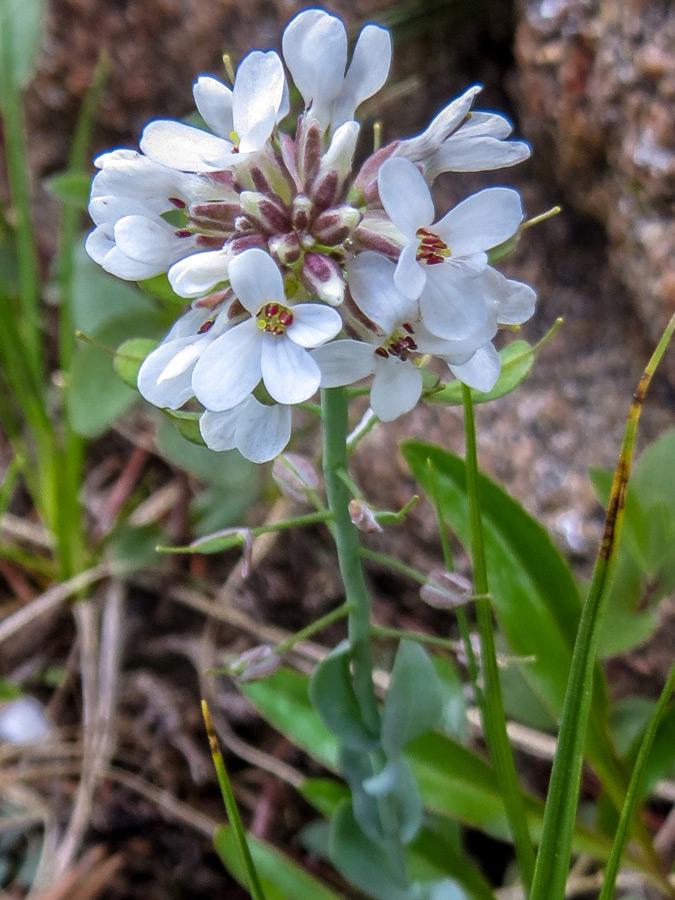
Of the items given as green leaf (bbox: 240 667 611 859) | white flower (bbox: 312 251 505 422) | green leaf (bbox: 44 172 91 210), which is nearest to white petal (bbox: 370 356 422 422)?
white flower (bbox: 312 251 505 422)

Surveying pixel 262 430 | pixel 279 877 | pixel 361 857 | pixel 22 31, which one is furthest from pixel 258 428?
pixel 22 31

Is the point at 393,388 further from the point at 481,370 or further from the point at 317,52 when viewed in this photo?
the point at 317,52

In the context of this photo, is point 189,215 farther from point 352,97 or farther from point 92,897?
point 92,897

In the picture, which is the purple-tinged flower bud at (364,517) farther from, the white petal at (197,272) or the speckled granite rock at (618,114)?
the speckled granite rock at (618,114)

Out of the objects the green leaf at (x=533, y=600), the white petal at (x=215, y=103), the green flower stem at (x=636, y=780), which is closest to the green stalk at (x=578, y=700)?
the green flower stem at (x=636, y=780)

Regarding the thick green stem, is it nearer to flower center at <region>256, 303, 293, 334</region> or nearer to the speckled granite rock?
flower center at <region>256, 303, 293, 334</region>

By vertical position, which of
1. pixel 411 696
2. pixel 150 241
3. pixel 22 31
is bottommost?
pixel 411 696
